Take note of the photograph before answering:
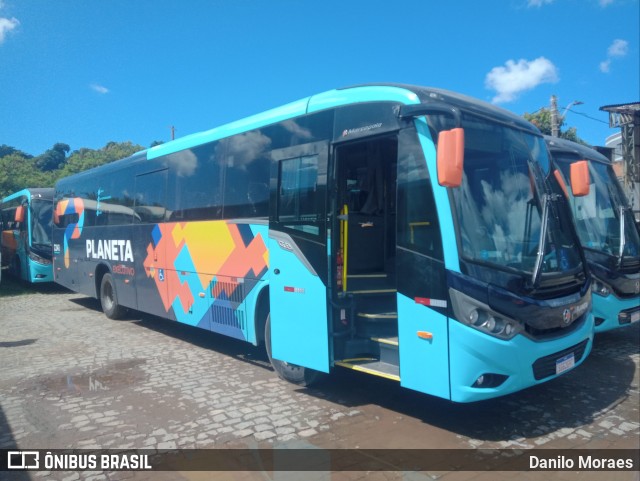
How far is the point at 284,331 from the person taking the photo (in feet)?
19.5

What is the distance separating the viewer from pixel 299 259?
5715 mm

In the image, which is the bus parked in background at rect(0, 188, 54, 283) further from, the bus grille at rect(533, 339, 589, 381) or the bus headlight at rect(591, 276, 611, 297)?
the bus grille at rect(533, 339, 589, 381)

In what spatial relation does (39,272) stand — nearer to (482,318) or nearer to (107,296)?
(107,296)

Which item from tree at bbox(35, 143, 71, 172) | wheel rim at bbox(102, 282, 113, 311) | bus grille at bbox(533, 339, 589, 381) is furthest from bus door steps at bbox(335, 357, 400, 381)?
tree at bbox(35, 143, 71, 172)

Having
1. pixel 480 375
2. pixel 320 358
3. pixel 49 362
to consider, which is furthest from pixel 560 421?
pixel 49 362

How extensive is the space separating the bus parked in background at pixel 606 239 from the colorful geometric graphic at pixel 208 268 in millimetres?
4859

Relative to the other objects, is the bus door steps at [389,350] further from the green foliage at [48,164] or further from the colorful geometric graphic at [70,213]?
the green foliage at [48,164]

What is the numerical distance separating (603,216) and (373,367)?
5638mm

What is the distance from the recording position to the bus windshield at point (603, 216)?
7930 mm

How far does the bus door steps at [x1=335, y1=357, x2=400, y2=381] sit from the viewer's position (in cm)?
488

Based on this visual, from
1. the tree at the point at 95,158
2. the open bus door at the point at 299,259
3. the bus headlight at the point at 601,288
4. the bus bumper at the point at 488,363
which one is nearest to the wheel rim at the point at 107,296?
the open bus door at the point at 299,259

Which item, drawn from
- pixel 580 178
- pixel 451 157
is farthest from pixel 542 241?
pixel 580 178

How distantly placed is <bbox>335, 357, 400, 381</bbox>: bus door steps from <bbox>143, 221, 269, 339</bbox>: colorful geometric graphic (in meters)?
Answer: 1.79

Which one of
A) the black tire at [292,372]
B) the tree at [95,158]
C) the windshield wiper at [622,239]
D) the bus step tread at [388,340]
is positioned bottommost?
the black tire at [292,372]
